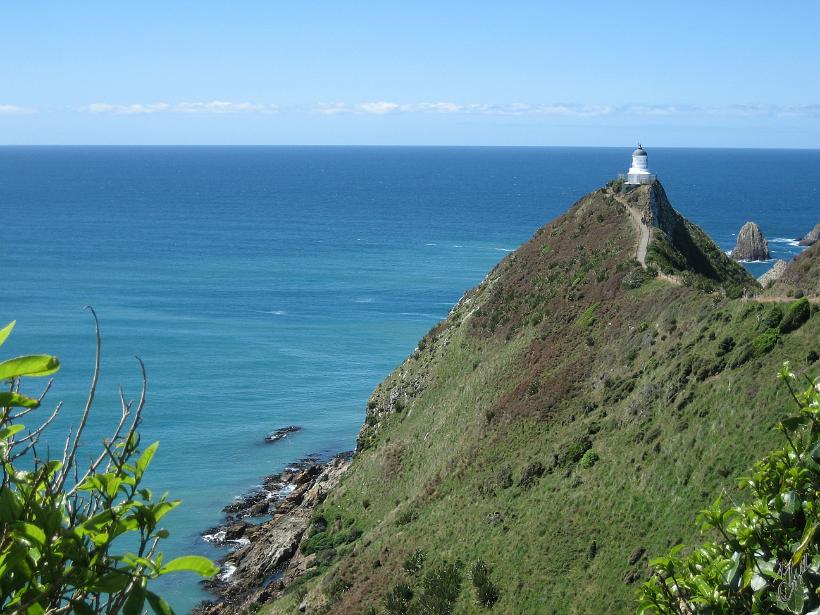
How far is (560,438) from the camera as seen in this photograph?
3859cm

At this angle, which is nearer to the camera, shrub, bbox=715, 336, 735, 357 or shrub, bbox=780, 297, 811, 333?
shrub, bbox=780, 297, 811, 333

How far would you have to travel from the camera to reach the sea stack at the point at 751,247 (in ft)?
378

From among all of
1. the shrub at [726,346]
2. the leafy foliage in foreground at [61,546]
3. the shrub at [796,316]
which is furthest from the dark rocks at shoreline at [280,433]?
the leafy foliage in foreground at [61,546]

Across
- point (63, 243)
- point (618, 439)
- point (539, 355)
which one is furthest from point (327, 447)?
point (63, 243)

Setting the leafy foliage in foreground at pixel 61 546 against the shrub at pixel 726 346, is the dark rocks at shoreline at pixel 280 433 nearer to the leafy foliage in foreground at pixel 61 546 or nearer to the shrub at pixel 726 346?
the shrub at pixel 726 346

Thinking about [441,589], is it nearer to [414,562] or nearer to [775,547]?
[414,562]

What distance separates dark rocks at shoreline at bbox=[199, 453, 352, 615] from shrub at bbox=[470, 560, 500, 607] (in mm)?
12590

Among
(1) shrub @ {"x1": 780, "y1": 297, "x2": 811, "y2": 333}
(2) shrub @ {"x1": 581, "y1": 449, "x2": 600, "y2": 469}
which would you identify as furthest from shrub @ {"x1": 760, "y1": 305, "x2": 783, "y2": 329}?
(2) shrub @ {"x1": 581, "y1": 449, "x2": 600, "y2": 469}

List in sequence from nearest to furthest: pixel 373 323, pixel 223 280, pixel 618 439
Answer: pixel 618 439, pixel 373 323, pixel 223 280

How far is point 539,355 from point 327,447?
2193 centimetres

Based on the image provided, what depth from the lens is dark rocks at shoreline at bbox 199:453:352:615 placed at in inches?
1633

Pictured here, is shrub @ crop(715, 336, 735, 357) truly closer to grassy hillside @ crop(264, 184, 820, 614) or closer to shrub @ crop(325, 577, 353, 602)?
grassy hillside @ crop(264, 184, 820, 614)

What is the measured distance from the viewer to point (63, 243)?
149 meters

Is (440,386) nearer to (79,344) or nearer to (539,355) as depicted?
(539,355)
